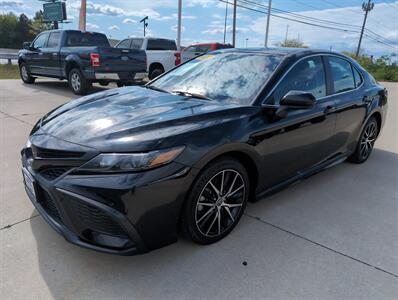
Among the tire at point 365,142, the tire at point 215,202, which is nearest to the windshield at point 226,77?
the tire at point 215,202

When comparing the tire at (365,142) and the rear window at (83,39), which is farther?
the rear window at (83,39)

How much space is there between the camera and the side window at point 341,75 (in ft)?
13.0

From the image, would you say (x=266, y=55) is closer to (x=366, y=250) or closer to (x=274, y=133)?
(x=274, y=133)

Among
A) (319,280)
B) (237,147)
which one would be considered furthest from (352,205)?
(237,147)

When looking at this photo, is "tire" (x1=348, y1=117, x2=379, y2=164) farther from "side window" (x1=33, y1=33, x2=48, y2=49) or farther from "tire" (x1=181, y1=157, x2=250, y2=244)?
"side window" (x1=33, y1=33, x2=48, y2=49)

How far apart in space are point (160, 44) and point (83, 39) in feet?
13.8

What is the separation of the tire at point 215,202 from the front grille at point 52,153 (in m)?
0.83

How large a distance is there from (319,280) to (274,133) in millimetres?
1246

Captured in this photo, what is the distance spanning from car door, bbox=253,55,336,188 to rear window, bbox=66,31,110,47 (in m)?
8.58

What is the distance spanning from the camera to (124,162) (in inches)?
85.9

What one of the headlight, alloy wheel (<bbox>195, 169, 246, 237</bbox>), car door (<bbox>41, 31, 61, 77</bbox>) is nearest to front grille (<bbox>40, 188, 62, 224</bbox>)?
the headlight

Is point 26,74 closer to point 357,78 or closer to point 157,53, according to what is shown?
point 157,53

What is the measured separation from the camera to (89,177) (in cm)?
217

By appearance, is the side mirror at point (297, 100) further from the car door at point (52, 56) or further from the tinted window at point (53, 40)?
the tinted window at point (53, 40)
